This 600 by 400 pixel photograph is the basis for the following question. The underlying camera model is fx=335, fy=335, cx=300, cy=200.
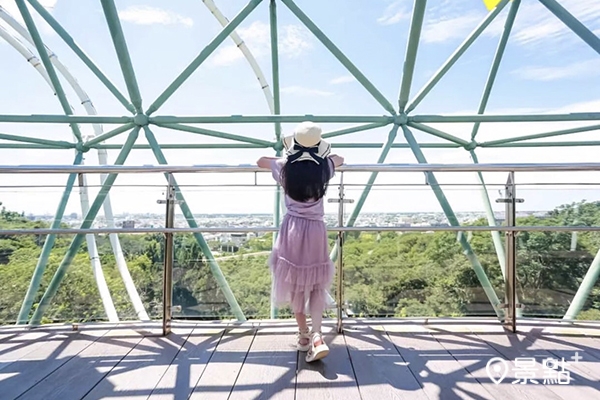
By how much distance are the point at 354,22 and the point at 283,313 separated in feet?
24.9

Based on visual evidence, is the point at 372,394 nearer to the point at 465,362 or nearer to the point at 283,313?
the point at 465,362

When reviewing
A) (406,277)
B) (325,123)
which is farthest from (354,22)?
(406,277)

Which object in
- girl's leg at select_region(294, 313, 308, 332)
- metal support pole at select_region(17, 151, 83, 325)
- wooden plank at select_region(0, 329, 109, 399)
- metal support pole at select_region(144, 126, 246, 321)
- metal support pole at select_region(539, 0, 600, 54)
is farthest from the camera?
metal support pole at select_region(539, 0, 600, 54)

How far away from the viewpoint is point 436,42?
8.52 meters

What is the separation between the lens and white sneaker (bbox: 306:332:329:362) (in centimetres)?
202

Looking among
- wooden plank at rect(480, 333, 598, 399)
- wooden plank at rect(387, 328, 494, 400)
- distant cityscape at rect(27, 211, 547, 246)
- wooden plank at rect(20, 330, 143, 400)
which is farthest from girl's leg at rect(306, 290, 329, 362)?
wooden plank at rect(20, 330, 143, 400)

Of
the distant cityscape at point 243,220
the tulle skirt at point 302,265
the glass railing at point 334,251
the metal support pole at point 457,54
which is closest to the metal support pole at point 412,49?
the metal support pole at point 457,54

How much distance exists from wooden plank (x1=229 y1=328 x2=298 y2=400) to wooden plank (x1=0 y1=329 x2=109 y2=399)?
114 cm

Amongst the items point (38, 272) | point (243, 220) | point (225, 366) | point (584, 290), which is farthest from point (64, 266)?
point (584, 290)

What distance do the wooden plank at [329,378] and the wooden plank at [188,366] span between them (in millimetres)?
591

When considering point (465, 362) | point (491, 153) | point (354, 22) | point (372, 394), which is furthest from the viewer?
point (491, 153)

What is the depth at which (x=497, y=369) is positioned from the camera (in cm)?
198

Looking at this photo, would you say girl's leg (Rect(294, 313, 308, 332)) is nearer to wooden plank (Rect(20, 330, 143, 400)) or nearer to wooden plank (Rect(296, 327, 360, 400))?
wooden plank (Rect(296, 327, 360, 400))

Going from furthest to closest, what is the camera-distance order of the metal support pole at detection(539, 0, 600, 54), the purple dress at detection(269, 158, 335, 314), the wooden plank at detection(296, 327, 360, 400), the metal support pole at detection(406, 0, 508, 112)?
1. the metal support pole at detection(406, 0, 508, 112)
2. the metal support pole at detection(539, 0, 600, 54)
3. the purple dress at detection(269, 158, 335, 314)
4. the wooden plank at detection(296, 327, 360, 400)
